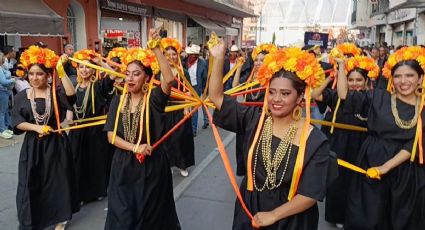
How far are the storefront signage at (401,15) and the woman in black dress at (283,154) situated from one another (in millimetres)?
22020

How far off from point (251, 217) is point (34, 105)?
102 inches

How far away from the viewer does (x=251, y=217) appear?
2.57 meters

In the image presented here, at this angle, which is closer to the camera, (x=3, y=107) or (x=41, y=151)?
(x=41, y=151)

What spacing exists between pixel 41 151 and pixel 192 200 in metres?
2.00

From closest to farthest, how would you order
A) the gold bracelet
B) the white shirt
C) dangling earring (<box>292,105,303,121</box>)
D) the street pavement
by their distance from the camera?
dangling earring (<box>292,105,303,121</box>) → the gold bracelet → the street pavement → the white shirt

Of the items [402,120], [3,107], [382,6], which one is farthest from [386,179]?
[382,6]

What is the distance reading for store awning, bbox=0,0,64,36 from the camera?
9.84m

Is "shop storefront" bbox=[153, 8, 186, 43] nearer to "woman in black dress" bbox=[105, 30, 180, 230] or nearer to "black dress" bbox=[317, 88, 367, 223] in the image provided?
"black dress" bbox=[317, 88, 367, 223]

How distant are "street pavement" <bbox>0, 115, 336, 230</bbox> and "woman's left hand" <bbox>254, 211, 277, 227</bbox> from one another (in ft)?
7.11

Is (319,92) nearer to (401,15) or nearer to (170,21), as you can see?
(170,21)

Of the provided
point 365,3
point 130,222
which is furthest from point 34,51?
point 365,3

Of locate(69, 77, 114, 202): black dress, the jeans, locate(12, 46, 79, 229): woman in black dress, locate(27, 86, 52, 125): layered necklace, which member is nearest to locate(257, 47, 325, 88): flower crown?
locate(12, 46, 79, 229): woman in black dress

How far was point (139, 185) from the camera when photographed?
3.55 m

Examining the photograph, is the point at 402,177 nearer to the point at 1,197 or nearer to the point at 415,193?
the point at 415,193
